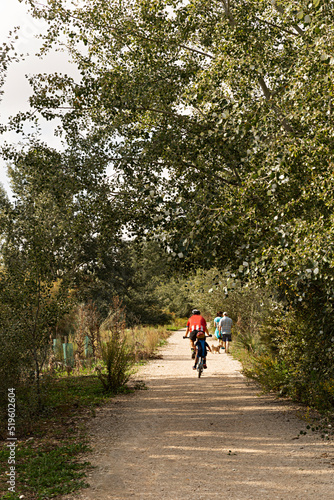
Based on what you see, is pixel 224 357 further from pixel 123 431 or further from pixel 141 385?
pixel 123 431

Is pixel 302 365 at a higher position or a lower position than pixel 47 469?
higher

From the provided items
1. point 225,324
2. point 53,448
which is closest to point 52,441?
point 53,448

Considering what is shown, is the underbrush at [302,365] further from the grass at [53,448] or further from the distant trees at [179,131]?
the grass at [53,448]

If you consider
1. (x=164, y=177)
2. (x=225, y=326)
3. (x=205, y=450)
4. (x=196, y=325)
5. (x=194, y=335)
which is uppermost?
(x=164, y=177)

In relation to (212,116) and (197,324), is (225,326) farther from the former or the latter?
(212,116)

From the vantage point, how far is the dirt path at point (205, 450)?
531 centimetres

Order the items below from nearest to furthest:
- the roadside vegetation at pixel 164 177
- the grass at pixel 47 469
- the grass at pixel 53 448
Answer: the grass at pixel 47 469, the grass at pixel 53 448, the roadside vegetation at pixel 164 177

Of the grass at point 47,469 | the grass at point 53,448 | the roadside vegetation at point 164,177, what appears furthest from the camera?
the roadside vegetation at point 164,177

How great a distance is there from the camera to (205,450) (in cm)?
693

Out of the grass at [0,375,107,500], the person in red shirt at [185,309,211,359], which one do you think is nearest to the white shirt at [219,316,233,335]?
the person in red shirt at [185,309,211,359]

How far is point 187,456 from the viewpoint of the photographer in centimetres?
664

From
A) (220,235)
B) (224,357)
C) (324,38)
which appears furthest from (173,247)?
(224,357)

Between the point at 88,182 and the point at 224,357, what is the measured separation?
13420mm

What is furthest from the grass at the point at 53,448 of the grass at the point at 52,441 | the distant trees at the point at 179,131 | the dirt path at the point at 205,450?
the distant trees at the point at 179,131
